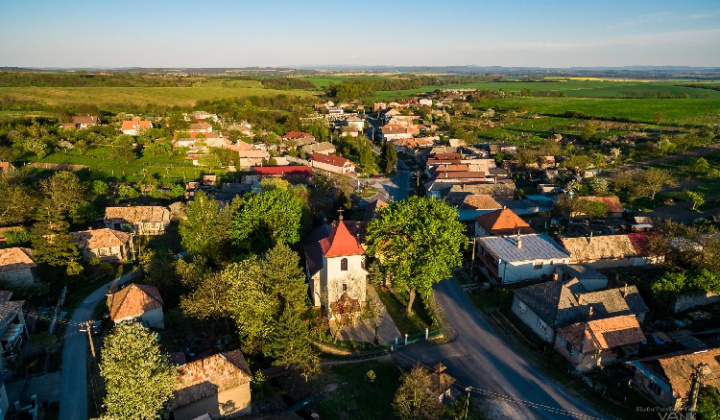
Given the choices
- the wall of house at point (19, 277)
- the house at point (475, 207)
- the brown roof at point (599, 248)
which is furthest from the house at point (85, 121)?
the brown roof at point (599, 248)

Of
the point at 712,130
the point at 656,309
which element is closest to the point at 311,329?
the point at 656,309

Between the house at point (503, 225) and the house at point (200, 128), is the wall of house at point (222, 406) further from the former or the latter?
the house at point (200, 128)

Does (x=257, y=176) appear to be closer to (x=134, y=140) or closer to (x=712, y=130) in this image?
(x=134, y=140)

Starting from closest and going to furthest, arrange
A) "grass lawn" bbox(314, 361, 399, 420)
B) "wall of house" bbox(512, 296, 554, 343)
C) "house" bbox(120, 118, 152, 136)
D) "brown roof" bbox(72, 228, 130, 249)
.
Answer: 1. "grass lawn" bbox(314, 361, 399, 420)
2. "wall of house" bbox(512, 296, 554, 343)
3. "brown roof" bbox(72, 228, 130, 249)
4. "house" bbox(120, 118, 152, 136)

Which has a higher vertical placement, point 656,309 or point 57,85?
point 57,85

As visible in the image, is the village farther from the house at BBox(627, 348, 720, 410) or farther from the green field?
the green field

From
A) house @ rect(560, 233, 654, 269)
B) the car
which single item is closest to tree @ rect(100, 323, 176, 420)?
→ the car

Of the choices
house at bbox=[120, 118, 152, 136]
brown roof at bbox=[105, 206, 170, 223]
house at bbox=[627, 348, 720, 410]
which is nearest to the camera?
house at bbox=[627, 348, 720, 410]
